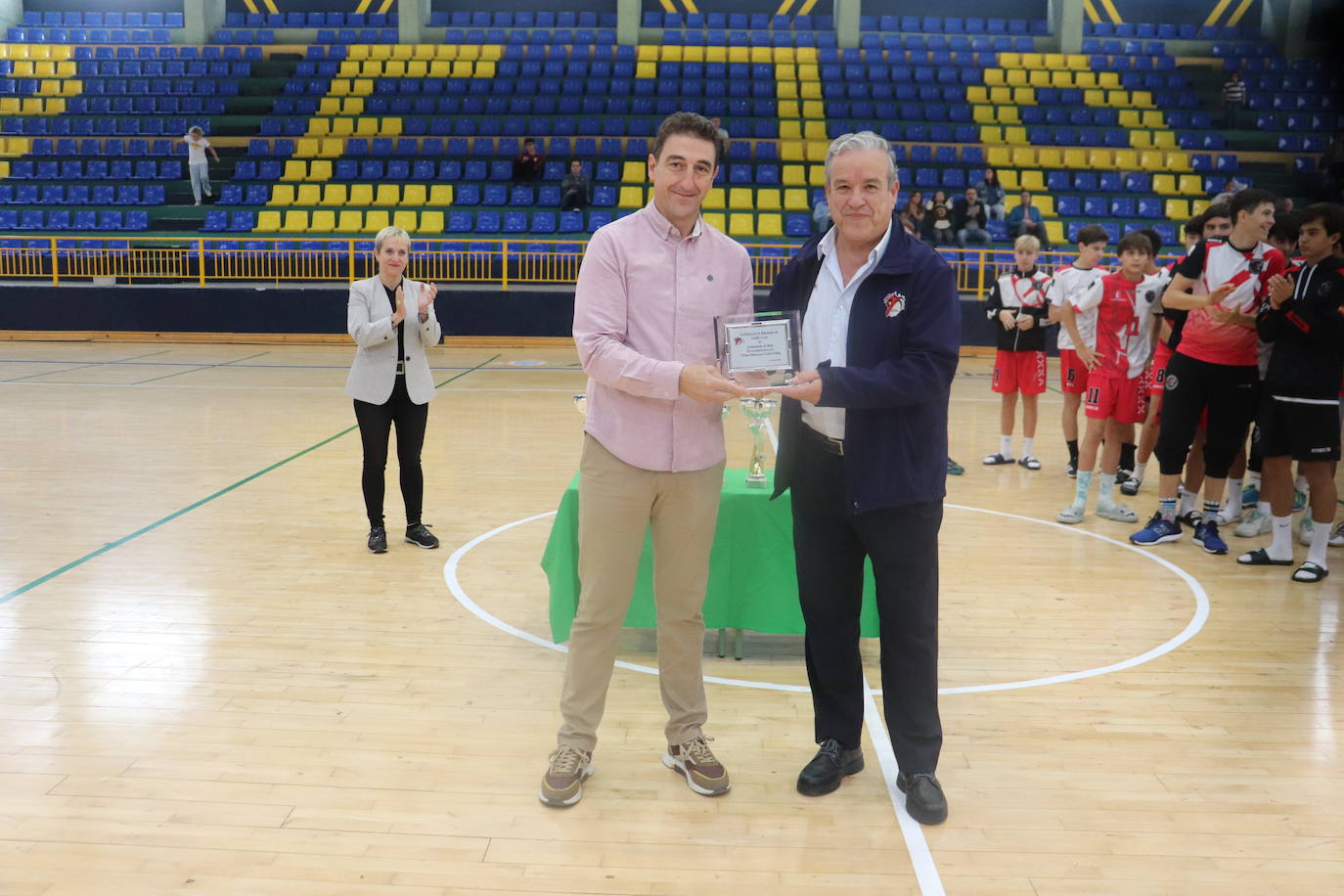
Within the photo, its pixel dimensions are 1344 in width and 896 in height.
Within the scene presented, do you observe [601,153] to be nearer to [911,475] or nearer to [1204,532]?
[1204,532]

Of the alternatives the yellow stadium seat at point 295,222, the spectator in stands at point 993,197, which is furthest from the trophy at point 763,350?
the yellow stadium seat at point 295,222

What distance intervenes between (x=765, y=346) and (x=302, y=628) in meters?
2.52

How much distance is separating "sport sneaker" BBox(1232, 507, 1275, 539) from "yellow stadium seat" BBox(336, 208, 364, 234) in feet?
46.2

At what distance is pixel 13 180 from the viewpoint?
61.1 ft

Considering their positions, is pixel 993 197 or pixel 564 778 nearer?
pixel 564 778

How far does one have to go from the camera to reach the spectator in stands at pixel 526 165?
18.0 meters

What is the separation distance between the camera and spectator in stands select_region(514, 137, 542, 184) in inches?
711

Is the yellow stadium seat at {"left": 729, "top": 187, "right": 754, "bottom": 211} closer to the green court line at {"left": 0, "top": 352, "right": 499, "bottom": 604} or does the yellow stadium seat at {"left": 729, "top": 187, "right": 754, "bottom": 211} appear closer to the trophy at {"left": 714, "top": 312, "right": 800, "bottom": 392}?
the green court line at {"left": 0, "top": 352, "right": 499, "bottom": 604}

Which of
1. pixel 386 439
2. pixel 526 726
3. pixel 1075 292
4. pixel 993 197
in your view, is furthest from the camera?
pixel 993 197

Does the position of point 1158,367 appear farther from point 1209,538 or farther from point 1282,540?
point 1282,540

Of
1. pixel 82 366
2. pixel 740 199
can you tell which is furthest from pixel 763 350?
pixel 740 199

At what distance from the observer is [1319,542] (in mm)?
5270

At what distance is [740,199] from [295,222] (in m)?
7.07

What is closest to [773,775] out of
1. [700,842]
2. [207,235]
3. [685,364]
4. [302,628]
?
[700,842]
